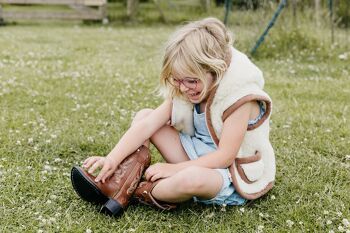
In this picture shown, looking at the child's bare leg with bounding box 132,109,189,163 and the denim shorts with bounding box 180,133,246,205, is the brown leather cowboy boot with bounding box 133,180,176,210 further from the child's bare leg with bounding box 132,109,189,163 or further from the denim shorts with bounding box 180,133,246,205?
the child's bare leg with bounding box 132,109,189,163

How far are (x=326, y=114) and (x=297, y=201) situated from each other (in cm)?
220

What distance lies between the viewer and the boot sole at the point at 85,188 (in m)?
3.26

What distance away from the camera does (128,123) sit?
201 inches

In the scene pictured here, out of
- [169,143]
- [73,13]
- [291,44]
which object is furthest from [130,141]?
[73,13]

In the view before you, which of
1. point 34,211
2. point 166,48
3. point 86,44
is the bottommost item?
point 86,44

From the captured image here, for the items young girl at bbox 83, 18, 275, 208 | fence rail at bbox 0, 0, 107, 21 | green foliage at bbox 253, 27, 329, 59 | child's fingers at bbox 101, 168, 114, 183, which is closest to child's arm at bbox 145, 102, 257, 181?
young girl at bbox 83, 18, 275, 208

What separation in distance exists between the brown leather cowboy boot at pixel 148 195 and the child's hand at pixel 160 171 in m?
0.03

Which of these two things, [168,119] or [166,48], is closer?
[166,48]

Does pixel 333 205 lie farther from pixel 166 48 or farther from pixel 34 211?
pixel 34 211

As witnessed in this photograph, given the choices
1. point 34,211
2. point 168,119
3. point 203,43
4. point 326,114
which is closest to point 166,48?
point 203,43

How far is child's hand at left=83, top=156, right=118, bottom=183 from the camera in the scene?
3.32 metres

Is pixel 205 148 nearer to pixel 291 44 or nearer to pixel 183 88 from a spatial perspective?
pixel 183 88

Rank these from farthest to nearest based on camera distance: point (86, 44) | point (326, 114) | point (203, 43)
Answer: point (86, 44) < point (326, 114) < point (203, 43)

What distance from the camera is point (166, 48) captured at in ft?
10.9
